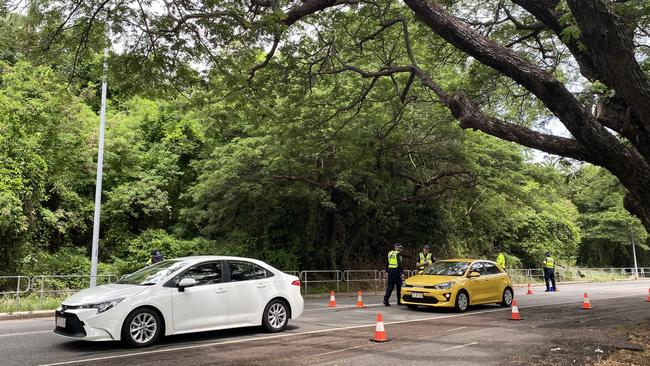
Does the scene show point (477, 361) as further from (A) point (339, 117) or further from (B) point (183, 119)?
(B) point (183, 119)

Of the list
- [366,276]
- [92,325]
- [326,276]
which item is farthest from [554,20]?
[366,276]

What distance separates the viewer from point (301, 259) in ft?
77.7

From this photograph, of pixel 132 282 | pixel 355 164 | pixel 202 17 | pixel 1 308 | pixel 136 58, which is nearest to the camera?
pixel 132 282

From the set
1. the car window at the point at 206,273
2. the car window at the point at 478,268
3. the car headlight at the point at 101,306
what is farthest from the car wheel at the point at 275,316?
the car window at the point at 478,268

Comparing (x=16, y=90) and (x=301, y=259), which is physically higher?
(x=16, y=90)

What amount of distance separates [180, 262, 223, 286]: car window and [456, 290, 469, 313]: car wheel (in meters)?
7.45

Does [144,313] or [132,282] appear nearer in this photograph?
[144,313]

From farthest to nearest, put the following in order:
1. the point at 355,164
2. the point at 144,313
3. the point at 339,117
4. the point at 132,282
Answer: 1. the point at 355,164
2. the point at 339,117
3. the point at 132,282
4. the point at 144,313

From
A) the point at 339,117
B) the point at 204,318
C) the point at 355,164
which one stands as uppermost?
the point at 339,117

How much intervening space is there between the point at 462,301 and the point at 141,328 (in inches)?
360

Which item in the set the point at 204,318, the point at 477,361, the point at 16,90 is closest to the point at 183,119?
the point at 16,90

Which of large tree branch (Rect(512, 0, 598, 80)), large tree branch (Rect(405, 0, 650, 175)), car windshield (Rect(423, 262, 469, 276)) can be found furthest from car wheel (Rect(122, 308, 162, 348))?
large tree branch (Rect(512, 0, 598, 80))

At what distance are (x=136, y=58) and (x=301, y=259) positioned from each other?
1483cm

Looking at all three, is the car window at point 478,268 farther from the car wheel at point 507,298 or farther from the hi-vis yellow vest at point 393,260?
the hi-vis yellow vest at point 393,260
